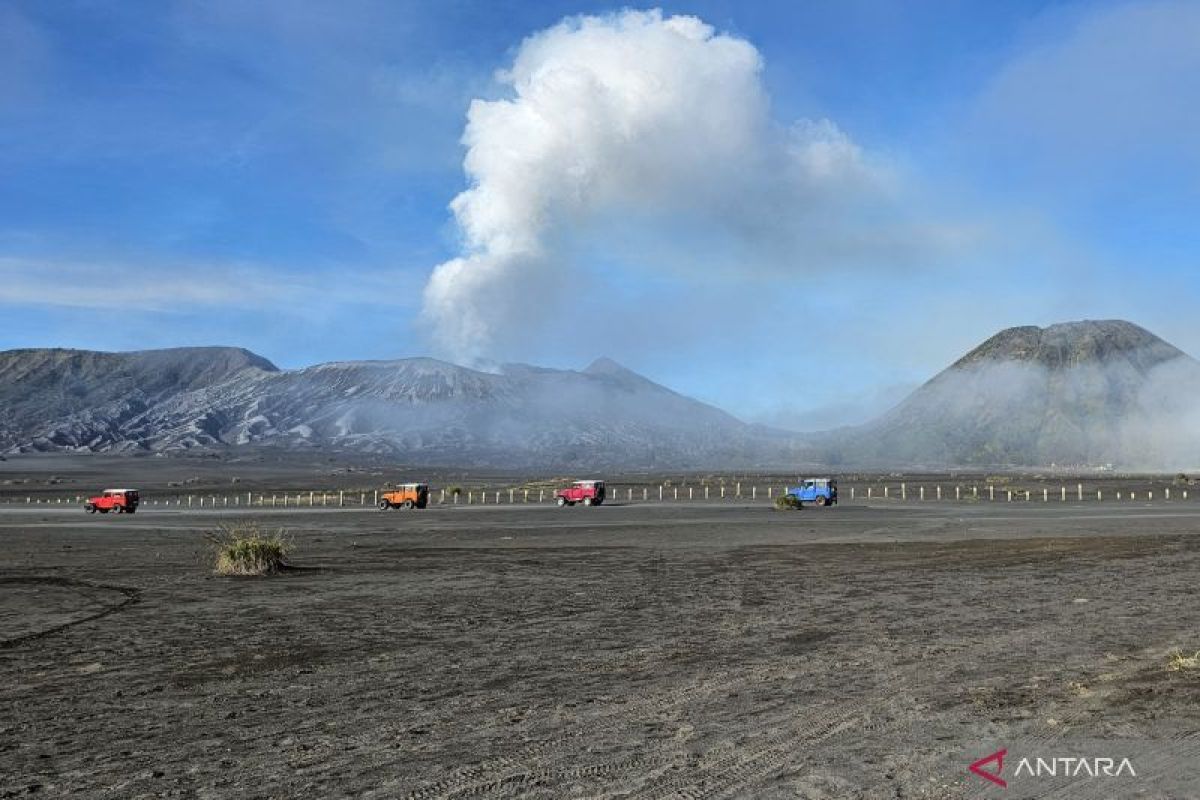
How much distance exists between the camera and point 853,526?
3878 cm

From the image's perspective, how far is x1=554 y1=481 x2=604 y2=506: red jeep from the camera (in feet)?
196

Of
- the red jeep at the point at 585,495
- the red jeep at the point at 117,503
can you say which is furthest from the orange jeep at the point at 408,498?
the red jeep at the point at 117,503

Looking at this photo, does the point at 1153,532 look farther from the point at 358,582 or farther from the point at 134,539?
the point at 134,539

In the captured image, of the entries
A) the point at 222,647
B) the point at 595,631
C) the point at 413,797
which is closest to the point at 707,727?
the point at 413,797

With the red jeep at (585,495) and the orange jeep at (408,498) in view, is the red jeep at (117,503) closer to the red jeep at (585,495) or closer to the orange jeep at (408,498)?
the orange jeep at (408,498)

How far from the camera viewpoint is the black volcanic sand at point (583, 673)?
747 centimetres

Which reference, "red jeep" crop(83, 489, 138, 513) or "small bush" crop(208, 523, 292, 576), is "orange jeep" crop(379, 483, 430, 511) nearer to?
"red jeep" crop(83, 489, 138, 513)

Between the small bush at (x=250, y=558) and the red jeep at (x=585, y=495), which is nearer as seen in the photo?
the small bush at (x=250, y=558)

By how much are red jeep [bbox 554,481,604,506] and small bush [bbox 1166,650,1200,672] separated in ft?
158

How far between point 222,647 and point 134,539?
84.1 ft

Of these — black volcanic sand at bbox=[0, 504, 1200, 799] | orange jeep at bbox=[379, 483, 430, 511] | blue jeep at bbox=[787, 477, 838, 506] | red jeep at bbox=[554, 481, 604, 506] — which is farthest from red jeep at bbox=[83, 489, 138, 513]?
blue jeep at bbox=[787, 477, 838, 506]

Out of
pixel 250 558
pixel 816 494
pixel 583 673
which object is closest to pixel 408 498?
pixel 816 494

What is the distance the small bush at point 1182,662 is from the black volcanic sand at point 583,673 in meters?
0.16

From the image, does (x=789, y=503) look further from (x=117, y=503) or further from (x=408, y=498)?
(x=117, y=503)
